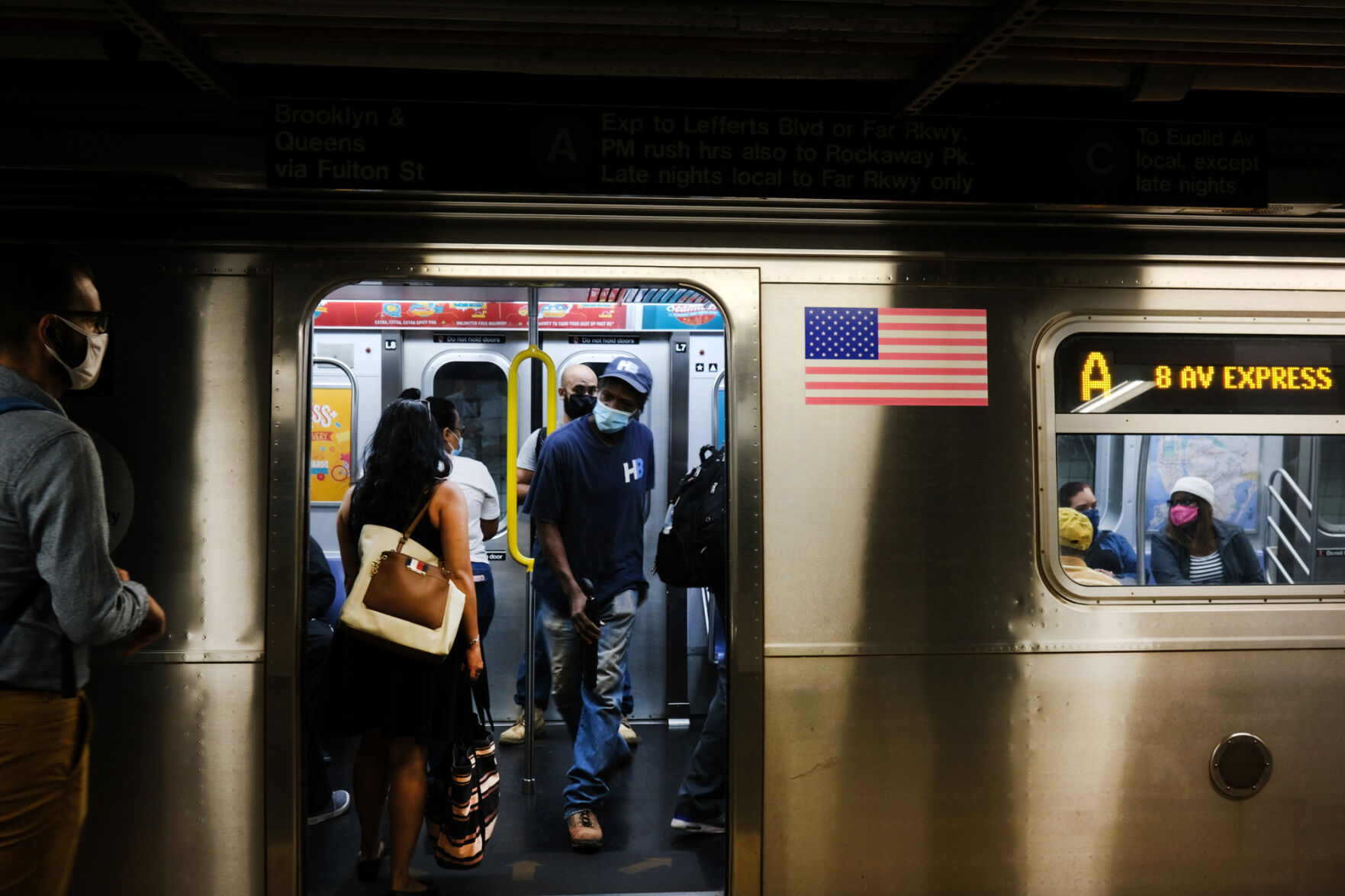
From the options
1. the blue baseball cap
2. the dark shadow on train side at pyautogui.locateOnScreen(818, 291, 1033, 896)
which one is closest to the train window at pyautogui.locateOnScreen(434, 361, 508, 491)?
the blue baseball cap

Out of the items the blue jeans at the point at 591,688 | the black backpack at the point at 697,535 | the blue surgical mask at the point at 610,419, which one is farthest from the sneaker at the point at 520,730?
the blue surgical mask at the point at 610,419

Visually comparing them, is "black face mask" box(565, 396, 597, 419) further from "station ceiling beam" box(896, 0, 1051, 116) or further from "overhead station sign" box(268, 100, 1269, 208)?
"station ceiling beam" box(896, 0, 1051, 116)

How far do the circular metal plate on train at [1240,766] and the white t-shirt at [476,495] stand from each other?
3198mm

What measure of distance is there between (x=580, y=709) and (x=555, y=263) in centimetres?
203

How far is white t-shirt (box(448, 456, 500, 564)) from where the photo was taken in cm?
461

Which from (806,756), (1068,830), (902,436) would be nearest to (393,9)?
(902,436)

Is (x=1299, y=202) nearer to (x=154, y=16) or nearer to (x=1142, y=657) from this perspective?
(x=1142, y=657)

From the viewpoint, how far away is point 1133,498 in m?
3.19

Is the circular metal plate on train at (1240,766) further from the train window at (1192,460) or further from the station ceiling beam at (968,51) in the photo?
the station ceiling beam at (968,51)

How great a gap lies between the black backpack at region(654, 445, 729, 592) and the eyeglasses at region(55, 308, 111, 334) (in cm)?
207

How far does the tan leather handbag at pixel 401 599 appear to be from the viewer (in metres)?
2.93

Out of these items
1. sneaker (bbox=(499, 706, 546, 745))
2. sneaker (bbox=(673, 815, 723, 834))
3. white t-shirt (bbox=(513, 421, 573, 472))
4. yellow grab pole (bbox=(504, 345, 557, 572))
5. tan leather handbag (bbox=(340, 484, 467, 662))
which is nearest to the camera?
tan leather handbag (bbox=(340, 484, 467, 662))

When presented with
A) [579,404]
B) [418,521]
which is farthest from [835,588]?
[579,404]

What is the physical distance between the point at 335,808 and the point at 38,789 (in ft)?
6.99
